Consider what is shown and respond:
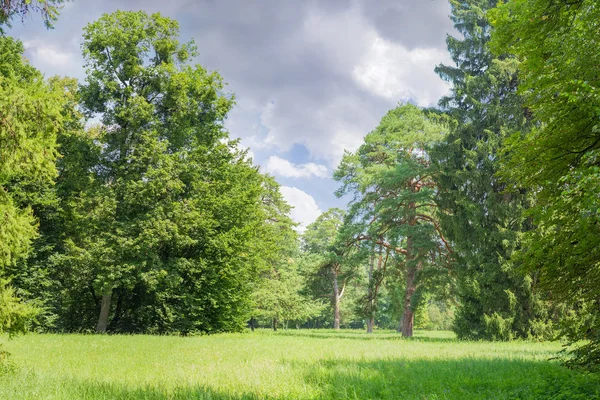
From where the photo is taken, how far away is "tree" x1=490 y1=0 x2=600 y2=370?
6508mm

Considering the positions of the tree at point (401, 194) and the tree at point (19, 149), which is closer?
the tree at point (19, 149)

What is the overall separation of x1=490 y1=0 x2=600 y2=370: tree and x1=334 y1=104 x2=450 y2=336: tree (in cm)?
1498

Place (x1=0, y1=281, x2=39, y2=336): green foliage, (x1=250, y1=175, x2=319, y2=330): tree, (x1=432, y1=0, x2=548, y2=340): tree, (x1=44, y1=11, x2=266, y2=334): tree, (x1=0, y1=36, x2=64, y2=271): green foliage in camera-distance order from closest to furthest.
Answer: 1. (x1=0, y1=36, x2=64, y2=271): green foliage
2. (x1=0, y1=281, x2=39, y2=336): green foliage
3. (x1=432, y1=0, x2=548, y2=340): tree
4. (x1=44, y1=11, x2=266, y2=334): tree
5. (x1=250, y1=175, x2=319, y2=330): tree

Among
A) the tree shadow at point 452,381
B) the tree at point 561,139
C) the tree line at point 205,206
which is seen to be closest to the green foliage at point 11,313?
the tree shadow at point 452,381

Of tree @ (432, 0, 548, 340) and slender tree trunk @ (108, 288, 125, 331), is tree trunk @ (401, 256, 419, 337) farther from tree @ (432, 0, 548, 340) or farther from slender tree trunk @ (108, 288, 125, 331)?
slender tree trunk @ (108, 288, 125, 331)

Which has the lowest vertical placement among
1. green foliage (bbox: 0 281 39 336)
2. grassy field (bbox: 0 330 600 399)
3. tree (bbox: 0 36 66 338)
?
grassy field (bbox: 0 330 600 399)

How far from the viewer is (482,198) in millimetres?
22469

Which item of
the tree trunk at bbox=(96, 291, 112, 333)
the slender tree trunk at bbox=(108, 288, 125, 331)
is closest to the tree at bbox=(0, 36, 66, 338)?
the tree trunk at bbox=(96, 291, 112, 333)

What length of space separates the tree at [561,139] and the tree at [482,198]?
499 inches

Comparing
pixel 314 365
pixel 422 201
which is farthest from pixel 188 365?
pixel 422 201

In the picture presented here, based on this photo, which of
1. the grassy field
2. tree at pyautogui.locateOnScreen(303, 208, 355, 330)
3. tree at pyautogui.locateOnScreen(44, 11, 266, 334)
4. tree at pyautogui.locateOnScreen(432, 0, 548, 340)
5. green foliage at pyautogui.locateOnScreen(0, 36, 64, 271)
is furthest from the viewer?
tree at pyautogui.locateOnScreen(303, 208, 355, 330)

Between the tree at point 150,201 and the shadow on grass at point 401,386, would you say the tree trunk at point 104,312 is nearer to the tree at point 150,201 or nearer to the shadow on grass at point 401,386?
the tree at point 150,201

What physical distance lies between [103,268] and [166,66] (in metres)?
12.1

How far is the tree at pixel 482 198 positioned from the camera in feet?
66.3
